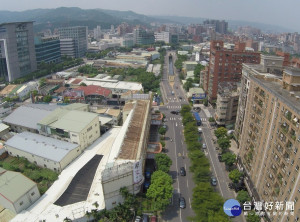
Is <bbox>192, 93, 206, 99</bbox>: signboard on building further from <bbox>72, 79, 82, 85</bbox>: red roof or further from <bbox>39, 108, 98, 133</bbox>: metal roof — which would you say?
<bbox>72, 79, 82, 85</bbox>: red roof

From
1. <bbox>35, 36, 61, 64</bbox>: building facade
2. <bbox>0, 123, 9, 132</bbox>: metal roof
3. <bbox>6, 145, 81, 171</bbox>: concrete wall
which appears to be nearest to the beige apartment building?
<bbox>6, 145, 81, 171</bbox>: concrete wall

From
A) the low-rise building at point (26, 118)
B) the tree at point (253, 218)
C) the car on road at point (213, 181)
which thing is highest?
the low-rise building at point (26, 118)

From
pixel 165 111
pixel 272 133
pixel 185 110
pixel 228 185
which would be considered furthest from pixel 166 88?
pixel 272 133

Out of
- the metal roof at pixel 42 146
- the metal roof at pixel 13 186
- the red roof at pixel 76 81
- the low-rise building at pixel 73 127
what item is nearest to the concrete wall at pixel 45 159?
the metal roof at pixel 42 146

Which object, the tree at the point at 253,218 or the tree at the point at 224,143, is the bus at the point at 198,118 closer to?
the tree at the point at 224,143

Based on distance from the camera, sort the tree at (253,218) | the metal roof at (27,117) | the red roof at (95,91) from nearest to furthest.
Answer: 1. the tree at (253,218)
2. the metal roof at (27,117)
3. the red roof at (95,91)

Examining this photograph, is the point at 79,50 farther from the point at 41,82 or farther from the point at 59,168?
the point at 59,168
